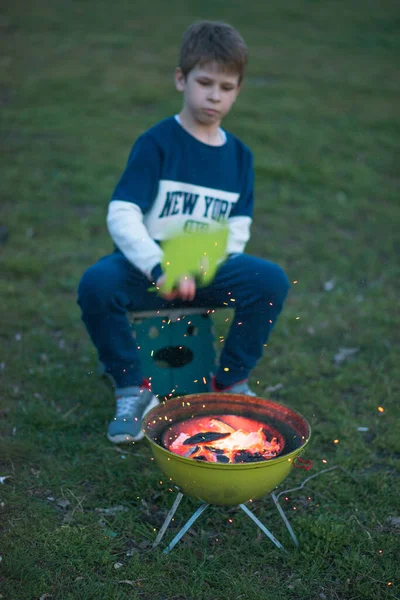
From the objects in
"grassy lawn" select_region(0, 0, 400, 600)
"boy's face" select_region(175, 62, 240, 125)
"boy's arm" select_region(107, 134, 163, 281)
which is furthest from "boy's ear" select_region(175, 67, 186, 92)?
"grassy lawn" select_region(0, 0, 400, 600)

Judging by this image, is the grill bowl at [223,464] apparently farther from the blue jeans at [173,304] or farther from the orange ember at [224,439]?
the blue jeans at [173,304]

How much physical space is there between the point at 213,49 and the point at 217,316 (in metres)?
1.75

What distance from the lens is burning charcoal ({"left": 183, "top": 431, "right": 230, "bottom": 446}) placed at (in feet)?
8.14

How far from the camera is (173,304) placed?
3.32m

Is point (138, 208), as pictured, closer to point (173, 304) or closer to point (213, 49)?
point (173, 304)

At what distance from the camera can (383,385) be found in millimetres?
3723

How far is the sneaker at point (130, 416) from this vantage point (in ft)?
10.1

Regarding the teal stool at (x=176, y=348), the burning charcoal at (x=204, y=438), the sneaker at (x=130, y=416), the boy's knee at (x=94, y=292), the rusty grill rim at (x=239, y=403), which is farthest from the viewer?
the teal stool at (x=176, y=348)

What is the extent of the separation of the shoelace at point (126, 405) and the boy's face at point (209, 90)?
4.76 ft

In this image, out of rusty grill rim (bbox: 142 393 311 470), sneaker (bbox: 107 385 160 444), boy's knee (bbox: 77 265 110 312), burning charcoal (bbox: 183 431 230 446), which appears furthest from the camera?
sneaker (bbox: 107 385 160 444)

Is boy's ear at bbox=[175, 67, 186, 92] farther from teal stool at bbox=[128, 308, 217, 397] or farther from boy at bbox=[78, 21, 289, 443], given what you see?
teal stool at bbox=[128, 308, 217, 397]

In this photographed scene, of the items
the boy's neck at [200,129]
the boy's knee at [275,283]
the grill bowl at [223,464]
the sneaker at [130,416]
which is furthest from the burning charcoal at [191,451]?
the boy's neck at [200,129]

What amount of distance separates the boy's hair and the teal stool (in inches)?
48.4

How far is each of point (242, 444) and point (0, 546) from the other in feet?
3.19
